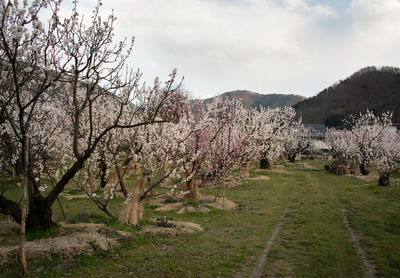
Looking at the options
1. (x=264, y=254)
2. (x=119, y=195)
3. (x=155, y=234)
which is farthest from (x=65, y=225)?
(x=119, y=195)

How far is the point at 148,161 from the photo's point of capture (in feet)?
44.9

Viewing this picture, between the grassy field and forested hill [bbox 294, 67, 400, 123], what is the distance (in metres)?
117

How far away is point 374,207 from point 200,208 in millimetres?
10583

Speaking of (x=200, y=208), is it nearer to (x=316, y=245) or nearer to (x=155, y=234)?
(x=155, y=234)

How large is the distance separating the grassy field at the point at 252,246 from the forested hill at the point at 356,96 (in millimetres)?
116839

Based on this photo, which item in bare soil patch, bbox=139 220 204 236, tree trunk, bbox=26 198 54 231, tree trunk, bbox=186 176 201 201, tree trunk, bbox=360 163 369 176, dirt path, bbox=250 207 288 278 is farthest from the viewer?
tree trunk, bbox=360 163 369 176

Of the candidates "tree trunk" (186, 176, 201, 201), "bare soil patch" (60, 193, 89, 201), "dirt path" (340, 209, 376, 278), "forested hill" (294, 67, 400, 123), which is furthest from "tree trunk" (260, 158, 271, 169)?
"forested hill" (294, 67, 400, 123)

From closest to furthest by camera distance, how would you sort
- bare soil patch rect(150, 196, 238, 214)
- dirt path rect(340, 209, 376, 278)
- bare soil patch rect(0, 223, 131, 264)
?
bare soil patch rect(0, 223, 131, 264) < dirt path rect(340, 209, 376, 278) < bare soil patch rect(150, 196, 238, 214)

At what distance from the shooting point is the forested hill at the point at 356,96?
132887 mm

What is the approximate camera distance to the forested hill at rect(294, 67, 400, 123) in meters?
133

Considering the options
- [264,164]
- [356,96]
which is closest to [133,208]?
[264,164]

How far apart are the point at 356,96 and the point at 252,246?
168 m

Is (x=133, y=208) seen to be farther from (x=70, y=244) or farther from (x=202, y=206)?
(x=202, y=206)

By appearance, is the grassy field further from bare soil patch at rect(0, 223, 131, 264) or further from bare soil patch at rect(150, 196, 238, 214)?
bare soil patch at rect(150, 196, 238, 214)
